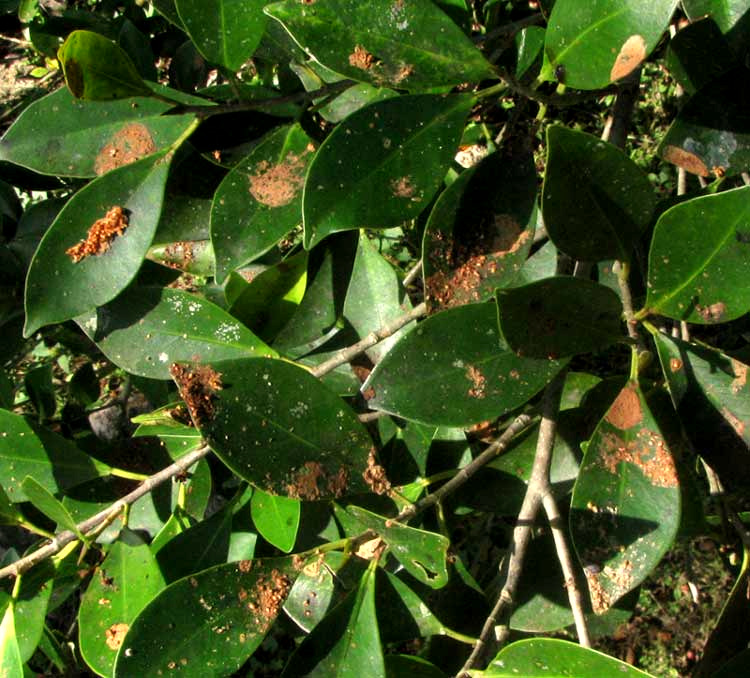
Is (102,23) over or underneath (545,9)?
underneath

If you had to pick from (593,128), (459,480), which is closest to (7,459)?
(459,480)

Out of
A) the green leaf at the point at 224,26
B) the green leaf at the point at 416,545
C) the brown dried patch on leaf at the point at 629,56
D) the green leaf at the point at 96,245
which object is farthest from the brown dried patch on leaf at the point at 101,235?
the brown dried patch on leaf at the point at 629,56

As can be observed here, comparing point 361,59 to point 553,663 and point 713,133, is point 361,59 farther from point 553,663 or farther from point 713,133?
point 553,663

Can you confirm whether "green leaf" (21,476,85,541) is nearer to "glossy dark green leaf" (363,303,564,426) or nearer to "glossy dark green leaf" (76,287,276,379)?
"glossy dark green leaf" (76,287,276,379)

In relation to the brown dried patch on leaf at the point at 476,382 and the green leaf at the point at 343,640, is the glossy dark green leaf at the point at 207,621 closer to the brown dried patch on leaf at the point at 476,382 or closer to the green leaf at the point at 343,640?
the green leaf at the point at 343,640

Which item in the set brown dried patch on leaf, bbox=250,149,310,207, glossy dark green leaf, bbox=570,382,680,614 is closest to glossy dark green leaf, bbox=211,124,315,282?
brown dried patch on leaf, bbox=250,149,310,207

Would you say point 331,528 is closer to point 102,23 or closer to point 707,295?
point 707,295
